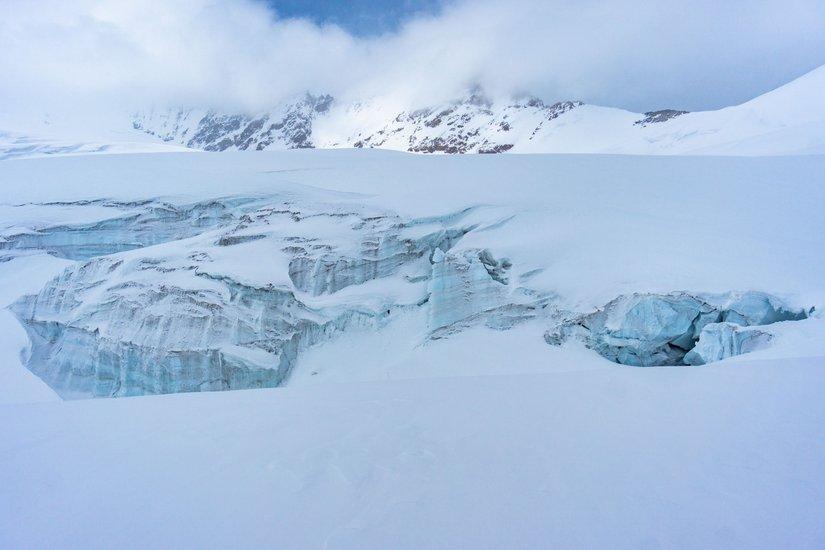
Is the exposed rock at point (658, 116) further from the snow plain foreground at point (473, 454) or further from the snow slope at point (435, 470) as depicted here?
the snow slope at point (435, 470)

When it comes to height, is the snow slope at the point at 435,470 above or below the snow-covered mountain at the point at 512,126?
below

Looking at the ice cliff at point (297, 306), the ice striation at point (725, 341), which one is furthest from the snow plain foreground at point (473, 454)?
the ice cliff at point (297, 306)

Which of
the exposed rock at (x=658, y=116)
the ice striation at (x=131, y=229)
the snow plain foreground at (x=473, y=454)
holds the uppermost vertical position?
the exposed rock at (x=658, y=116)

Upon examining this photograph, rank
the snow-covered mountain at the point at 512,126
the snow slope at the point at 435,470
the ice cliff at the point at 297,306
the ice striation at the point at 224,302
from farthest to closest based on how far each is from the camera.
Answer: the snow-covered mountain at the point at 512,126 < the ice striation at the point at 224,302 < the ice cliff at the point at 297,306 < the snow slope at the point at 435,470

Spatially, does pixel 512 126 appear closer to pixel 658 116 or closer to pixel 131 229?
pixel 658 116

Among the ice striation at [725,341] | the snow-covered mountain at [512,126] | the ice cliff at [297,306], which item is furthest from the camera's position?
the snow-covered mountain at [512,126]

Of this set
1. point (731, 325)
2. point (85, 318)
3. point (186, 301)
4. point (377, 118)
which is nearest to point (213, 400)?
point (186, 301)
